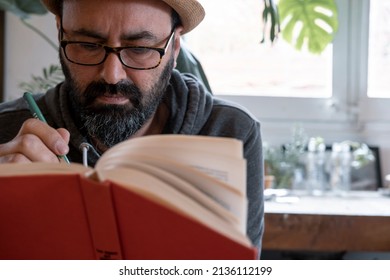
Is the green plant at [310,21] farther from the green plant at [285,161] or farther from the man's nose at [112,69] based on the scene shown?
the man's nose at [112,69]

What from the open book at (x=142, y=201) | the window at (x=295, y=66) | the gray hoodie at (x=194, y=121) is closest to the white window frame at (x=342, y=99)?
the window at (x=295, y=66)

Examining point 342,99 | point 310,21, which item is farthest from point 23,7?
point 342,99

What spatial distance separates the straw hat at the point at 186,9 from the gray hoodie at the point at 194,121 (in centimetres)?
14

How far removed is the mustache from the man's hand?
0.80 ft

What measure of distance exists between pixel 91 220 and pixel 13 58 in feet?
5.95

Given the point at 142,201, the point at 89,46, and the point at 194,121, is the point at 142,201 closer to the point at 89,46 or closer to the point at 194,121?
the point at 89,46

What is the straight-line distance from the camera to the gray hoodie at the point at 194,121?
1257 millimetres

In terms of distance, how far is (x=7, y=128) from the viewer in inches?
50.6

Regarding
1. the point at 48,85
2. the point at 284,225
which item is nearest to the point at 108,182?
the point at 284,225

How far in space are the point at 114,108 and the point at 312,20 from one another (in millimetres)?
1229

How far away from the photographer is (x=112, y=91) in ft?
→ 3.55

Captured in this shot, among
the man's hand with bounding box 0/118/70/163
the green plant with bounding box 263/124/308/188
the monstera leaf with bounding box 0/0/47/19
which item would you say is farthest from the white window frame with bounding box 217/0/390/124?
the man's hand with bounding box 0/118/70/163
